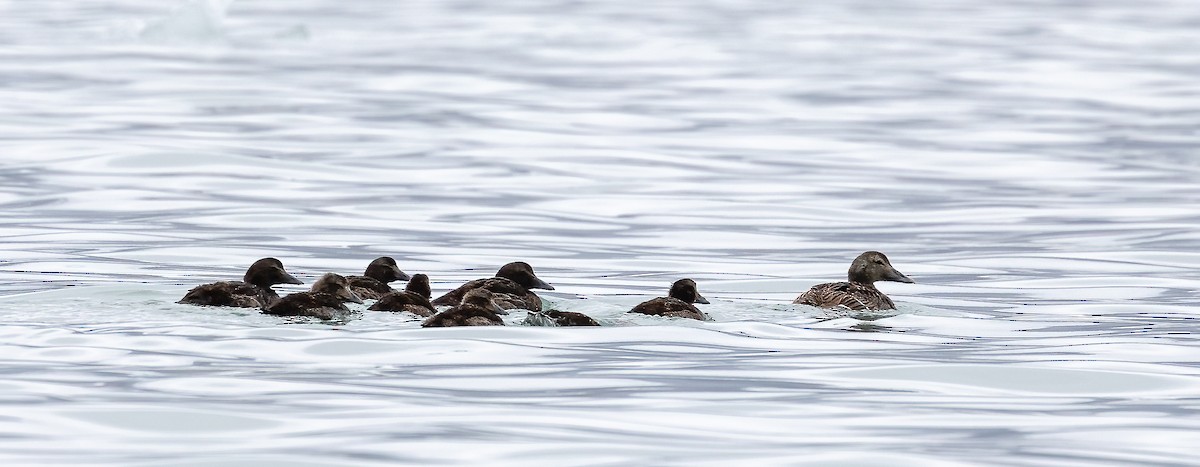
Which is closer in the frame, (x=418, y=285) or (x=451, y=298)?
(x=451, y=298)

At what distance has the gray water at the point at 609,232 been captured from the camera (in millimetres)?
8719

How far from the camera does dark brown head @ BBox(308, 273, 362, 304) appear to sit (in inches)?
470

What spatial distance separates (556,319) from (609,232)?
24.0 feet

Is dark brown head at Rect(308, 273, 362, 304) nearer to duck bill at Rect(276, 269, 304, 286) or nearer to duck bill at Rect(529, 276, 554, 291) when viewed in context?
duck bill at Rect(276, 269, 304, 286)

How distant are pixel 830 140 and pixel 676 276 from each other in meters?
12.0

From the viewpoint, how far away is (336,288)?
39.4ft

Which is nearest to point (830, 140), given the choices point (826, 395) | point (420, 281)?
point (420, 281)

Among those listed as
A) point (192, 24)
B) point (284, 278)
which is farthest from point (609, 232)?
point (192, 24)

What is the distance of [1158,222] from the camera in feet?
64.3

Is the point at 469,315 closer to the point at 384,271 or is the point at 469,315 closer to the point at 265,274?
the point at 265,274

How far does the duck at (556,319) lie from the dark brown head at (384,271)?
2.51 m

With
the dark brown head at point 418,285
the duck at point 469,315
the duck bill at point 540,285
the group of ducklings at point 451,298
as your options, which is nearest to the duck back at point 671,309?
the group of ducklings at point 451,298

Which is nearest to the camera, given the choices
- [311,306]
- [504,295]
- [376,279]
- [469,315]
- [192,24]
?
[469,315]

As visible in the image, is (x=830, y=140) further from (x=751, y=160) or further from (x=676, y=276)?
(x=676, y=276)
